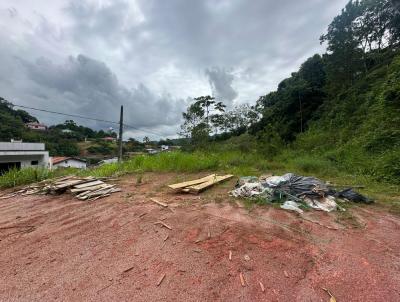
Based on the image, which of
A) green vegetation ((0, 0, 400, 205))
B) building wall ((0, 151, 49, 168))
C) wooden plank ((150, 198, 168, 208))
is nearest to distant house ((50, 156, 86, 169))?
green vegetation ((0, 0, 400, 205))

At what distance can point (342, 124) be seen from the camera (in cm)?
1388

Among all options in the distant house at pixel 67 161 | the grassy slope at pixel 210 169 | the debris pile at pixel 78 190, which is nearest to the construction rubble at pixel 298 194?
the grassy slope at pixel 210 169

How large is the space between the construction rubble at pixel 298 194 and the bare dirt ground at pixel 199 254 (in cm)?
31

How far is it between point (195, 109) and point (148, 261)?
2077 centimetres

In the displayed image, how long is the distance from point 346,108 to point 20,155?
78.4 ft

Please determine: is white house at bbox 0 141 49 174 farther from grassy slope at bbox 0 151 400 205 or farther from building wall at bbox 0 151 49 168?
grassy slope at bbox 0 151 400 205

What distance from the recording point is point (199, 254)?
7.65 feet

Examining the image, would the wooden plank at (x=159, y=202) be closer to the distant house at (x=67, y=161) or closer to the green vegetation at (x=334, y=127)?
the green vegetation at (x=334, y=127)

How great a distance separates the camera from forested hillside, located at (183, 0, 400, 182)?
8.20 meters

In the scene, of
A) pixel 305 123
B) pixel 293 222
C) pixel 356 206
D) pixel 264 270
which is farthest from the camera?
pixel 305 123

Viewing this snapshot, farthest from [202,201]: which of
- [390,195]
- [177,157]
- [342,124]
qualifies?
[342,124]

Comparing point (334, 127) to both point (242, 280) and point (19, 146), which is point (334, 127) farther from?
point (19, 146)

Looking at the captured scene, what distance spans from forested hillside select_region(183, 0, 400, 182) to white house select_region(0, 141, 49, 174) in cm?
1288

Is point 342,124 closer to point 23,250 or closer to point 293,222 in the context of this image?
point 293,222
